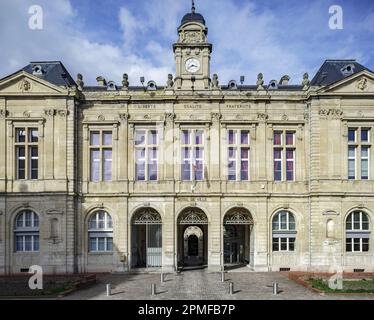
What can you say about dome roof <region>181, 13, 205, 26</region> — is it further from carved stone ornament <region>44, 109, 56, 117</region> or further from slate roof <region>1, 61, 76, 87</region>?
carved stone ornament <region>44, 109, 56, 117</region>

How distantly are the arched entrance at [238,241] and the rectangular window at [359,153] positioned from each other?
8.32 metres

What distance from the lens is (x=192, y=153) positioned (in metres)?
31.5

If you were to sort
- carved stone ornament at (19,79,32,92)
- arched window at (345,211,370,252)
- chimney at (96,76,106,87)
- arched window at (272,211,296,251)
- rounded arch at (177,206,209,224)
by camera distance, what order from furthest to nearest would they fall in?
chimney at (96,76,106,87) → rounded arch at (177,206,209,224) → arched window at (272,211,296,251) → carved stone ornament at (19,79,32,92) → arched window at (345,211,370,252)

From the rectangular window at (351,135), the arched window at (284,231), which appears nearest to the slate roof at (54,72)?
the arched window at (284,231)

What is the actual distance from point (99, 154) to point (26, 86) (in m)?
7.17

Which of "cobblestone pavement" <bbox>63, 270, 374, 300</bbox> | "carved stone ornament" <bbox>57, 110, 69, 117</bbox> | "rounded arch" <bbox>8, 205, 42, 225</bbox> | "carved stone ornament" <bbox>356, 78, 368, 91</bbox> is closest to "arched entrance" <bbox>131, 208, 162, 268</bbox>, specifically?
"cobblestone pavement" <bbox>63, 270, 374, 300</bbox>

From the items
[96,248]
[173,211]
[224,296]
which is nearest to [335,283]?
[224,296]

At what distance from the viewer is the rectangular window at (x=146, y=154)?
31.6m

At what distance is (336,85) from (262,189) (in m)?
9.21

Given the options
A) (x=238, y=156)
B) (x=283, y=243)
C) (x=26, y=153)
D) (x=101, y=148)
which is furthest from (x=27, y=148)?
(x=283, y=243)

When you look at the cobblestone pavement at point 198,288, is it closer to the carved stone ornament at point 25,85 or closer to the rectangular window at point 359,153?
the rectangular window at point 359,153

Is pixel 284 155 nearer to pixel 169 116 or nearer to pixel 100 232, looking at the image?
pixel 169 116

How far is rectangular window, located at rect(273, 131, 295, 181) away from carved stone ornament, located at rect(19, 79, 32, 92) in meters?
18.4

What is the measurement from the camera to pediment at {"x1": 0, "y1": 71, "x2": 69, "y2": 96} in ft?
100
